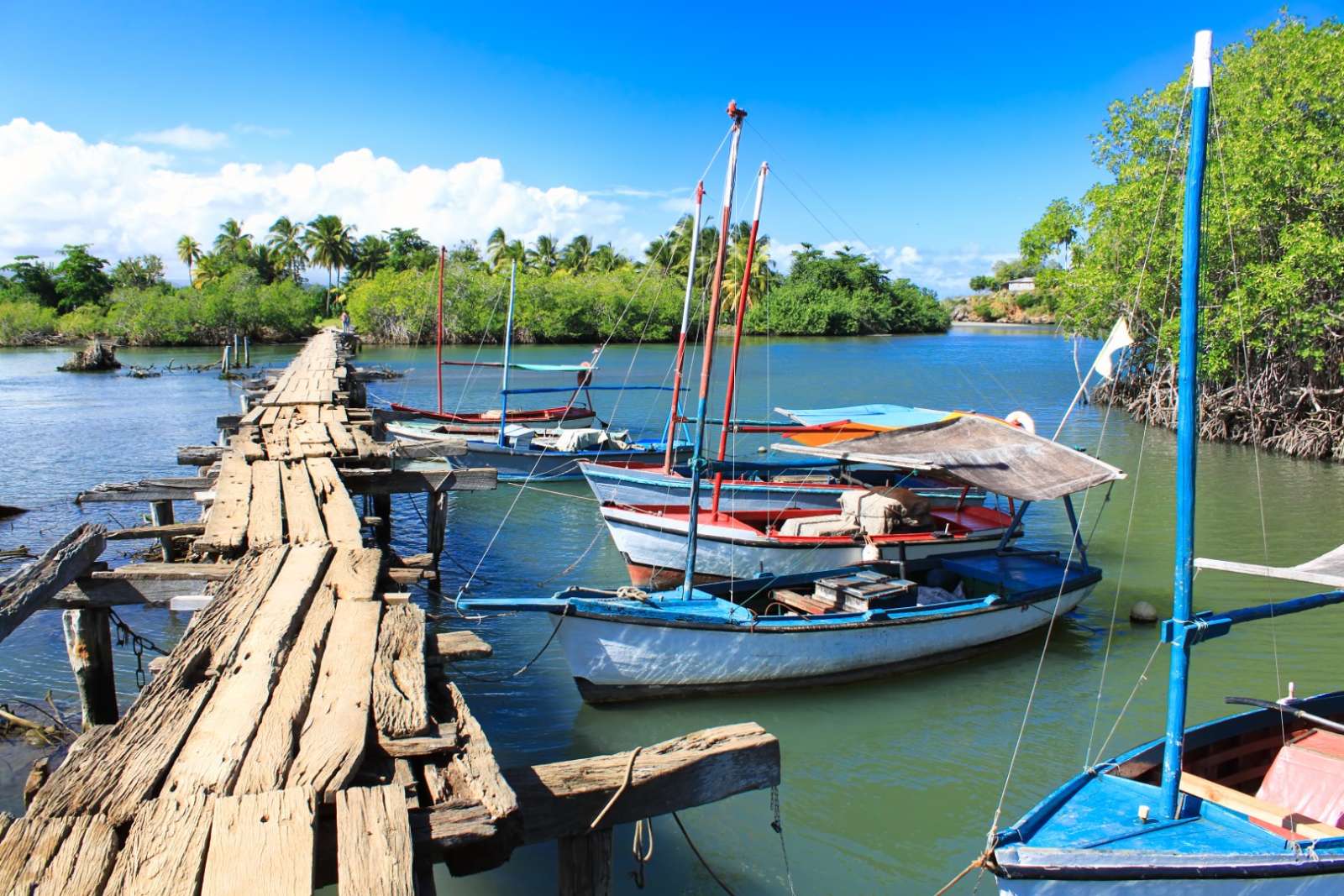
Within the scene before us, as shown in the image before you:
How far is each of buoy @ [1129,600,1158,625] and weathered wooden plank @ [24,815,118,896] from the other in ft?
47.7

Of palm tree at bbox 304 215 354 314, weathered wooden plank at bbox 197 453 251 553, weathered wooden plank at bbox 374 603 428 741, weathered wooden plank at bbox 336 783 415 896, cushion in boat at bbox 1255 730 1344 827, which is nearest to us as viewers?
weathered wooden plank at bbox 336 783 415 896

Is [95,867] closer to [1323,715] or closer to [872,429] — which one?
[1323,715]

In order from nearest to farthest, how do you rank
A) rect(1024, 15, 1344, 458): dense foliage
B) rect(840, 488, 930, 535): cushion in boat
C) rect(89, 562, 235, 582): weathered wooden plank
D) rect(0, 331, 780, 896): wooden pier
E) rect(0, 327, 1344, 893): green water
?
rect(0, 331, 780, 896): wooden pier
rect(89, 562, 235, 582): weathered wooden plank
rect(0, 327, 1344, 893): green water
rect(840, 488, 930, 535): cushion in boat
rect(1024, 15, 1344, 458): dense foliage

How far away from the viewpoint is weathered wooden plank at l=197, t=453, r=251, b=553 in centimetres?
809

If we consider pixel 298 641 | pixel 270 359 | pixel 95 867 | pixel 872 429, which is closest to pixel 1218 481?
pixel 872 429

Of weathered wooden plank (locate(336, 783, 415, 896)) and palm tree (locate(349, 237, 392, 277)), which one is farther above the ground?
palm tree (locate(349, 237, 392, 277))

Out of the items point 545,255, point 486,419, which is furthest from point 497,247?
point 486,419

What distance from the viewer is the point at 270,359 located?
63.4 m

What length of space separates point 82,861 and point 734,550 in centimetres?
1183

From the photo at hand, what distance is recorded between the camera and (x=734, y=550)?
14.9 m

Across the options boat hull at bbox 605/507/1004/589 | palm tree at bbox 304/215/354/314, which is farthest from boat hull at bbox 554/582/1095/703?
palm tree at bbox 304/215/354/314

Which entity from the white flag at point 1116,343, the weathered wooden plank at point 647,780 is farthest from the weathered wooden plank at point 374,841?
the white flag at point 1116,343

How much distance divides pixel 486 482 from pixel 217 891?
8354 mm

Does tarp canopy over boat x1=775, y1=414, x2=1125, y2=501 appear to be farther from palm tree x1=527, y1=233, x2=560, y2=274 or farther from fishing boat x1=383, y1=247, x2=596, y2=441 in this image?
palm tree x1=527, y1=233, x2=560, y2=274
